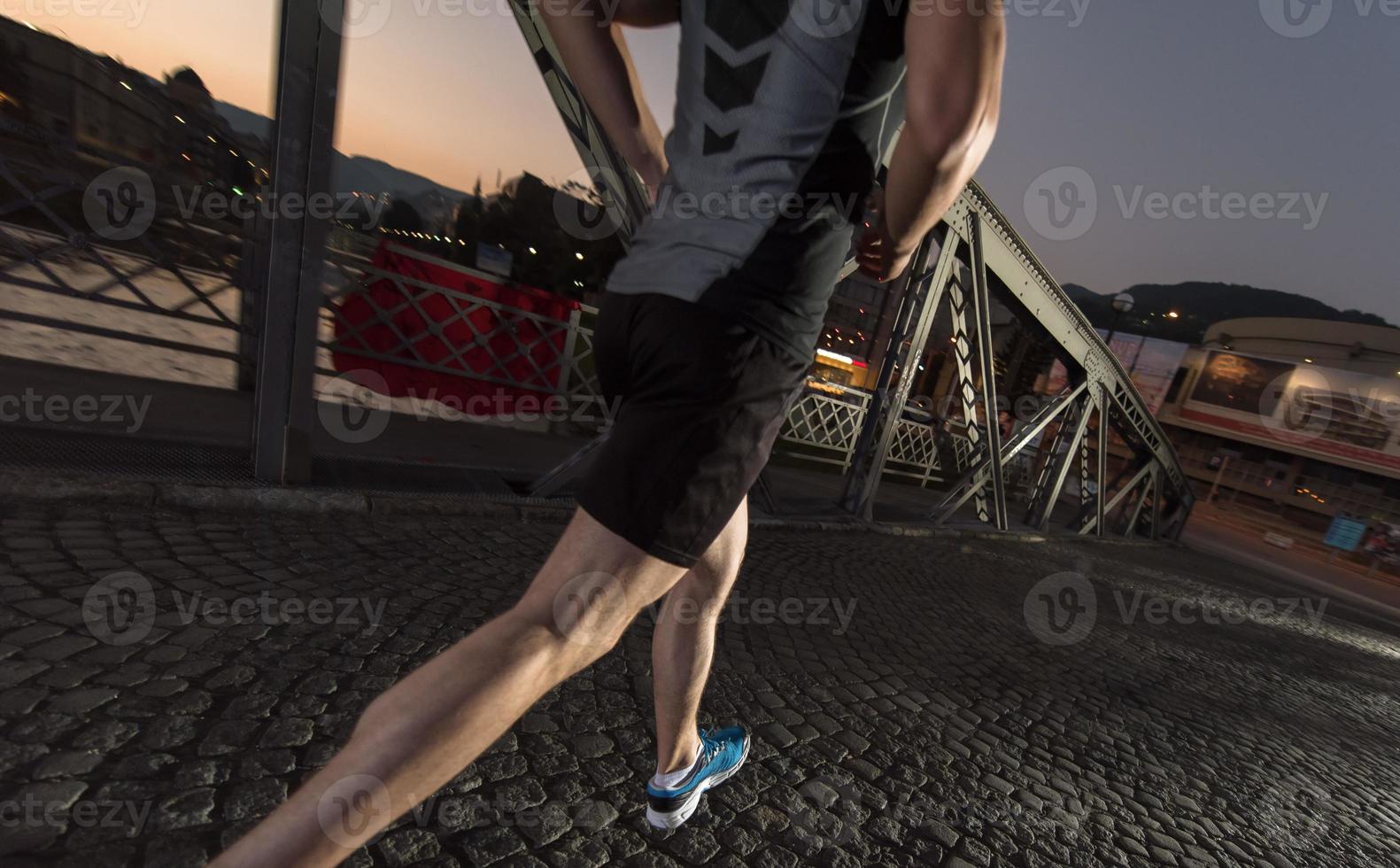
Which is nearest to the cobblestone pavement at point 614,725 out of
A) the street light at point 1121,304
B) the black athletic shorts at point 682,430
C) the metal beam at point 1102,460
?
the black athletic shorts at point 682,430

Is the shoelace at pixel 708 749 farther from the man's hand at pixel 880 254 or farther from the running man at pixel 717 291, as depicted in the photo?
the man's hand at pixel 880 254

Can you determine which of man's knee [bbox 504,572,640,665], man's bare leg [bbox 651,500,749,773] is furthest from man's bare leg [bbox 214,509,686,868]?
man's bare leg [bbox 651,500,749,773]

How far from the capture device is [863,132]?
1099 mm

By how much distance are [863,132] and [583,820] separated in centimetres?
179

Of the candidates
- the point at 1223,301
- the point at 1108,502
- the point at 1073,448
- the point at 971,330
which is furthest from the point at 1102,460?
the point at 1223,301

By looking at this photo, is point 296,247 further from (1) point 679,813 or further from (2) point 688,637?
(1) point 679,813

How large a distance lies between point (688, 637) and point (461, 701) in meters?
0.72

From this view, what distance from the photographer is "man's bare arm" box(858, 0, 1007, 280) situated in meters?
0.87

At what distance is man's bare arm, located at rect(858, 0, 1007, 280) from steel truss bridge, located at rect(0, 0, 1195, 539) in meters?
3.05

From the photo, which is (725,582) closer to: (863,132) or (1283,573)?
(863,132)

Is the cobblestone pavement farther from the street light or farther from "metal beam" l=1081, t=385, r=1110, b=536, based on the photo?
the street light

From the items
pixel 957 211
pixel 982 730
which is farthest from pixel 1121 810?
pixel 957 211

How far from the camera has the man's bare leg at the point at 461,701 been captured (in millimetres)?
811

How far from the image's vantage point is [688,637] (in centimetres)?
152
